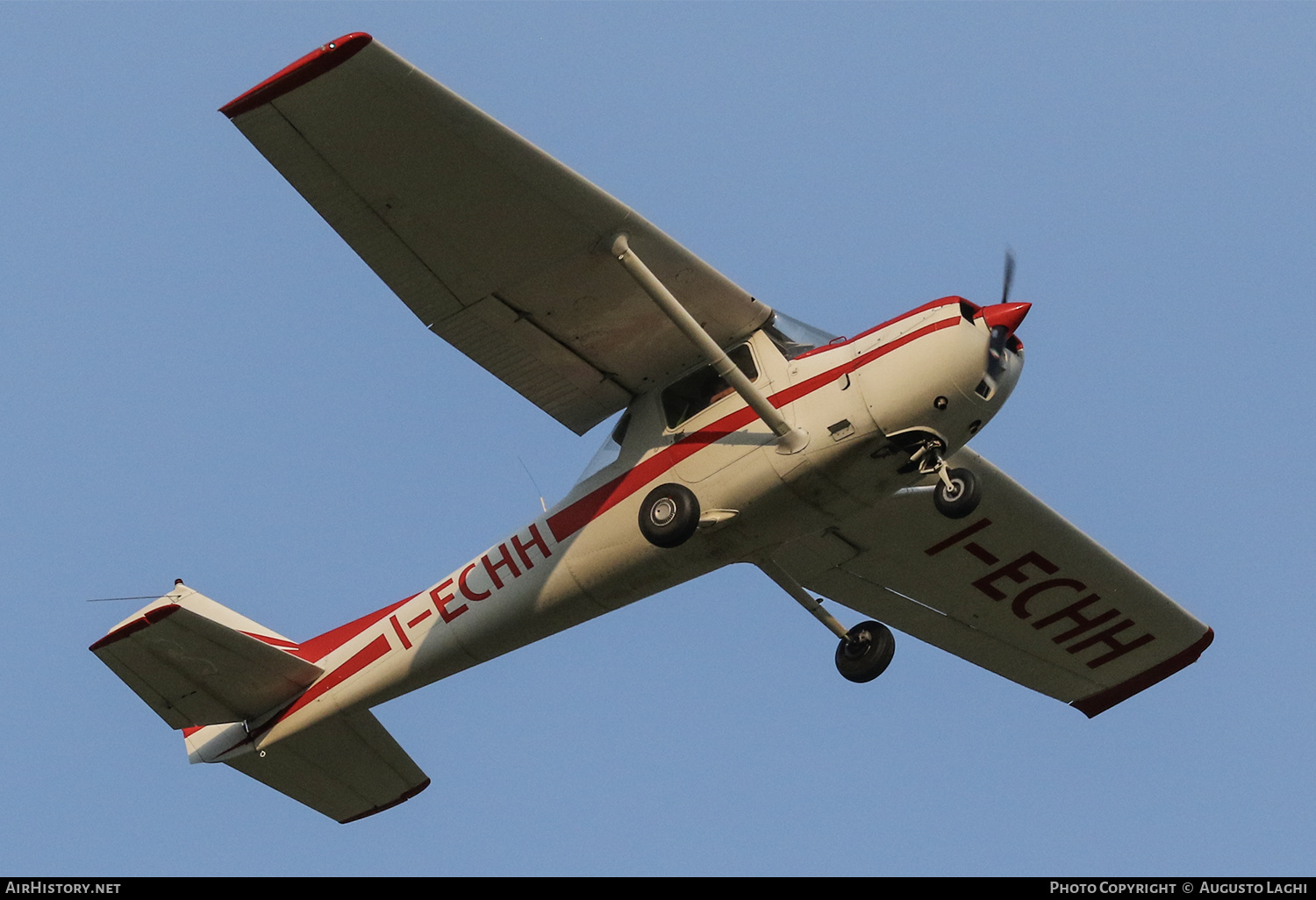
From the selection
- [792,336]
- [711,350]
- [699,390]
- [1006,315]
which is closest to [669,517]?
[699,390]

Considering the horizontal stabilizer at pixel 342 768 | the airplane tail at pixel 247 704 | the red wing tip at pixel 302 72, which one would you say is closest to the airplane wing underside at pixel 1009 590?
the horizontal stabilizer at pixel 342 768

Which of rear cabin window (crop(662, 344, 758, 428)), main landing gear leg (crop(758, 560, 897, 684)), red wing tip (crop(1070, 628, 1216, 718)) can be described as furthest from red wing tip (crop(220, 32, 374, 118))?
red wing tip (crop(1070, 628, 1216, 718))

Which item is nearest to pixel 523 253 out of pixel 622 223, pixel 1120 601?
pixel 622 223

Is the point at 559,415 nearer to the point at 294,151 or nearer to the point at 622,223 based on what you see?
Result: the point at 622,223

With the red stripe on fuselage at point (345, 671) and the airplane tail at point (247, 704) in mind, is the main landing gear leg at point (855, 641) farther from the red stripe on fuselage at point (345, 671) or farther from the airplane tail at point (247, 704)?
the airplane tail at point (247, 704)

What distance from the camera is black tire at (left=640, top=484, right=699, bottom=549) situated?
44.7 feet

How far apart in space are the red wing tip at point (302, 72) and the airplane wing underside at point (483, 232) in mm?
12

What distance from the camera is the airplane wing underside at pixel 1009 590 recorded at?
16.1 m

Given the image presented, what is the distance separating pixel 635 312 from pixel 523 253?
108 cm

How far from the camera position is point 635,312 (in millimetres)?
14109

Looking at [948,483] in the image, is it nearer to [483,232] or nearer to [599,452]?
[599,452]

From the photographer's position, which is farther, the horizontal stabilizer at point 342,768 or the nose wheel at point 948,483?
the horizontal stabilizer at point 342,768

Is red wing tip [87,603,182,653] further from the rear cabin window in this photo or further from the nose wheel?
the nose wheel

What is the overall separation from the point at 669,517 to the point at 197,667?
4.38 meters
